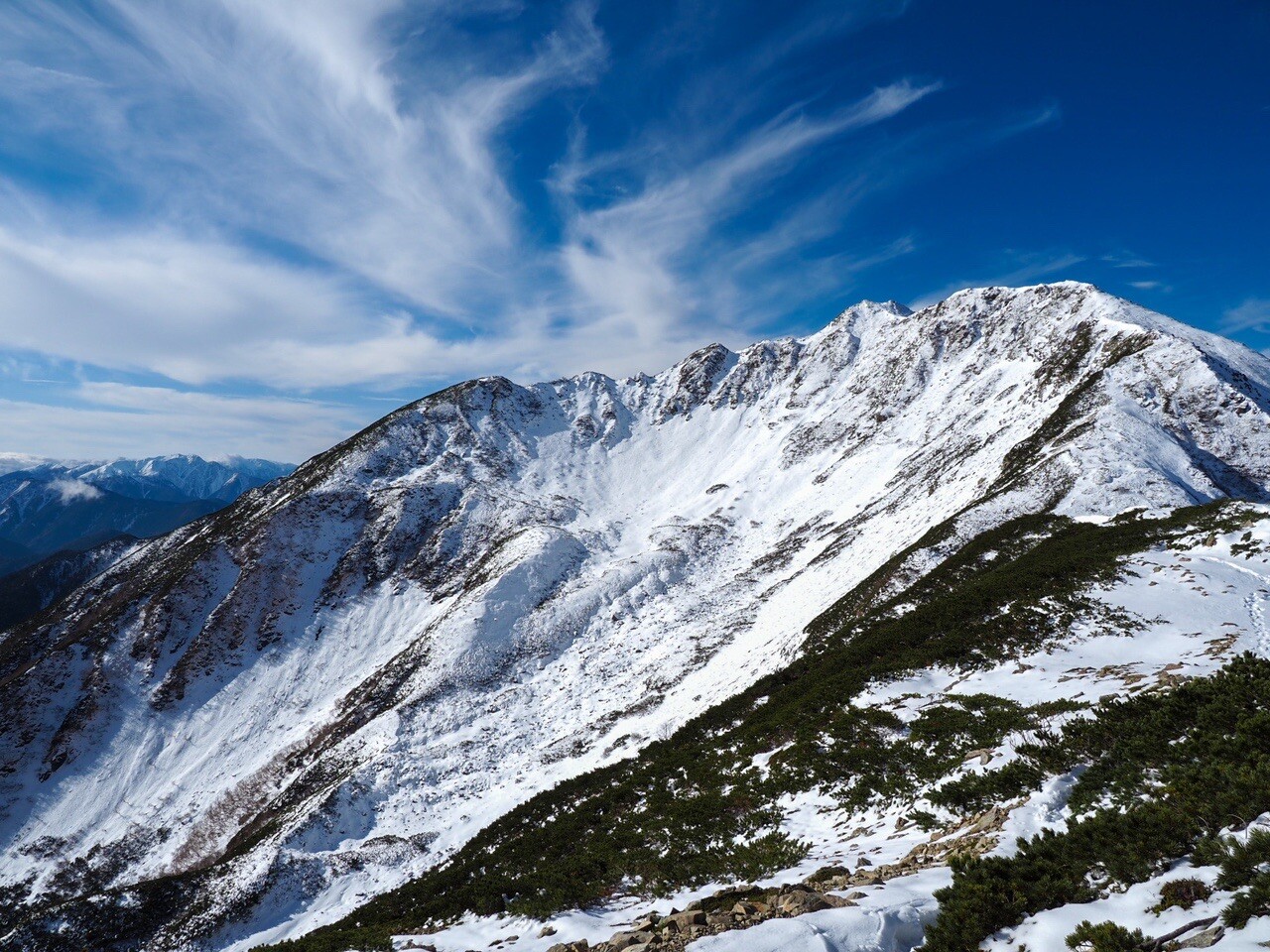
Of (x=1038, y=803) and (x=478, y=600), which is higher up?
(x=478, y=600)

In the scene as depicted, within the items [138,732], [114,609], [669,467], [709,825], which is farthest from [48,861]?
[669,467]

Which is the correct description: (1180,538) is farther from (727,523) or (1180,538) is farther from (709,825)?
(727,523)

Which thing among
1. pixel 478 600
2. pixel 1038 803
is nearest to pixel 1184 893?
pixel 1038 803

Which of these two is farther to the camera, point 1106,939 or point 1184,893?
point 1184,893

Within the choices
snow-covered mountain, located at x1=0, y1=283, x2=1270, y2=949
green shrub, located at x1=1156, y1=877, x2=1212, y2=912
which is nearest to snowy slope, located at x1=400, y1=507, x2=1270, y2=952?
green shrub, located at x1=1156, y1=877, x2=1212, y2=912

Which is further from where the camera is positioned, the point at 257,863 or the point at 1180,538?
the point at 257,863

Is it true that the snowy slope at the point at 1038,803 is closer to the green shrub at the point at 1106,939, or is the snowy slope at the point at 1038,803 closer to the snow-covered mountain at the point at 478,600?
the green shrub at the point at 1106,939

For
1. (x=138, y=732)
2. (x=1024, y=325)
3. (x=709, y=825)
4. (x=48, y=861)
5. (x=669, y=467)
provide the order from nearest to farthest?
(x=709, y=825)
(x=48, y=861)
(x=138, y=732)
(x=1024, y=325)
(x=669, y=467)

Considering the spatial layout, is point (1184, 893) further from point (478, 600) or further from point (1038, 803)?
point (478, 600)

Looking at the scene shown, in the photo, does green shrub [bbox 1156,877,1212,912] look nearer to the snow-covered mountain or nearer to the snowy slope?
the snowy slope
